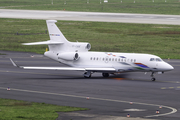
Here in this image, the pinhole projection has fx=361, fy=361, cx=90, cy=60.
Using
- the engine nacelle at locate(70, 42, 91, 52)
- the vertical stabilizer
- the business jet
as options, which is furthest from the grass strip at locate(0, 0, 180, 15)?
the business jet

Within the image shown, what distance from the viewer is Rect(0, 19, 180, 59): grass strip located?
77706 millimetres

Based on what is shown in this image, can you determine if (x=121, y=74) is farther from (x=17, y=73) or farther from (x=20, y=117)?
(x=20, y=117)

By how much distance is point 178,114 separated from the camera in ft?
94.2

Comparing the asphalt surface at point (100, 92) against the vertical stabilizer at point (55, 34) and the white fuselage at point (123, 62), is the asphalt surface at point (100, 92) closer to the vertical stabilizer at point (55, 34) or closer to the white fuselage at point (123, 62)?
the white fuselage at point (123, 62)

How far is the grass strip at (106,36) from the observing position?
77706mm

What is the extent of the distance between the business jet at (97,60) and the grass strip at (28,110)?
45.8 feet

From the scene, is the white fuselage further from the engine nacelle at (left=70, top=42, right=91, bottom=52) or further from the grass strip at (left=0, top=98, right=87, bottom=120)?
the grass strip at (left=0, top=98, right=87, bottom=120)

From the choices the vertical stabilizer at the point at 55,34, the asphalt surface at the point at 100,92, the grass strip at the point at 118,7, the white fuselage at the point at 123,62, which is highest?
the grass strip at the point at 118,7

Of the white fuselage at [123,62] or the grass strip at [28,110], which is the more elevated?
the white fuselage at [123,62]

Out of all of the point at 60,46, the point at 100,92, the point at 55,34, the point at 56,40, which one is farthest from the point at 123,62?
the point at 55,34

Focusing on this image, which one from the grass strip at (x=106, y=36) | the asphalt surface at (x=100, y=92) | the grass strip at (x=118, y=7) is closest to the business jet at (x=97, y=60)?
the asphalt surface at (x=100, y=92)

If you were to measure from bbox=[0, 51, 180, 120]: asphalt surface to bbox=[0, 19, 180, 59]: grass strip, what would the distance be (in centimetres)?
2219

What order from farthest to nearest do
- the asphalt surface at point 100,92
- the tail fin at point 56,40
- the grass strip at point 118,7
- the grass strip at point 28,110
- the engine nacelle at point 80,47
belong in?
1. the grass strip at point 118,7
2. the tail fin at point 56,40
3. the engine nacelle at point 80,47
4. the asphalt surface at point 100,92
5. the grass strip at point 28,110

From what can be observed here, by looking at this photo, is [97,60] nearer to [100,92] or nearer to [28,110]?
[100,92]
